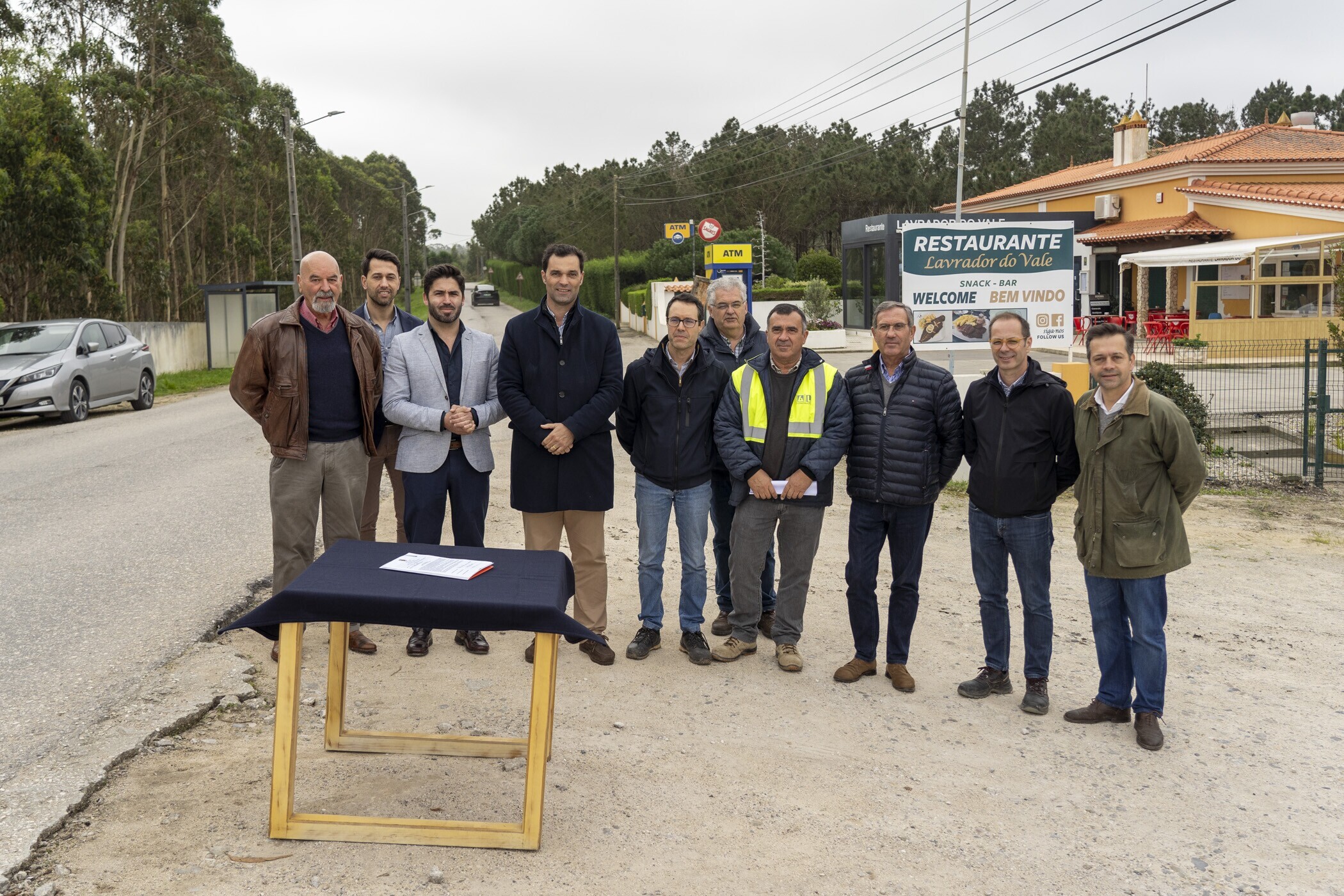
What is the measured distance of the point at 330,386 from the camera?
554cm

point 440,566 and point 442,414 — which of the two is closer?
point 440,566

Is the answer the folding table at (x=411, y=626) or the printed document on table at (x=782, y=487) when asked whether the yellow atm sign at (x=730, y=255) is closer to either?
the printed document on table at (x=782, y=487)

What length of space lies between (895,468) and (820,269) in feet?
135

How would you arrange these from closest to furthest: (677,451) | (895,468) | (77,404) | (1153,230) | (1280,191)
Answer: (895,468), (677,451), (77,404), (1280,191), (1153,230)

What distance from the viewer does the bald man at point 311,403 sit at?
5.39 meters

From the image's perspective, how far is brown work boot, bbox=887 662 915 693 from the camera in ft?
18.1

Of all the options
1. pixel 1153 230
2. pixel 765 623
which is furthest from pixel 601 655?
pixel 1153 230

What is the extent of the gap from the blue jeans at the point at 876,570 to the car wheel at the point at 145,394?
17.2 meters

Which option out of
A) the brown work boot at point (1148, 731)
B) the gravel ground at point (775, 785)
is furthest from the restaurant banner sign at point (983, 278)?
the brown work boot at point (1148, 731)

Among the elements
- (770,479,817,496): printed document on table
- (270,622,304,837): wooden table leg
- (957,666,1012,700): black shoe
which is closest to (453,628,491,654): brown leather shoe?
(770,479,817,496): printed document on table

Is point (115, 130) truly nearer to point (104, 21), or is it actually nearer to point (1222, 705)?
point (104, 21)

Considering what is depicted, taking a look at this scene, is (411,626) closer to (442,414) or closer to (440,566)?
(440,566)

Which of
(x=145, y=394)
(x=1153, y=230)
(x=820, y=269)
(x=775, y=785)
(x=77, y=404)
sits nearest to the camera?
(x=775, y=785)

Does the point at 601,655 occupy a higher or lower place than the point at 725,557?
lower
